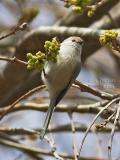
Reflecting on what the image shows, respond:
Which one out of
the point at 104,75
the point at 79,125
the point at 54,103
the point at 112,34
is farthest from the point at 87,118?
the point at 112,34

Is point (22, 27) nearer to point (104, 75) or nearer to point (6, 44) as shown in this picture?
point (6, 44)

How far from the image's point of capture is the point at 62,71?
196 centimetres

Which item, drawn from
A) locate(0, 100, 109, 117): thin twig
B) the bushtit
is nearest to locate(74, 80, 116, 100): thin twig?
the bushtit

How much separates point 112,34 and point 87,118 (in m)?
2.27

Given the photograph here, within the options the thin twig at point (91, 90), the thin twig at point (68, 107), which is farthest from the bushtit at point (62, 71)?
the thin twig at point (68, 107)

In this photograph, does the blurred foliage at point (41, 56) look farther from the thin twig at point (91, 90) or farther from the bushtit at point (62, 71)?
the thin twig at point (91, 90)

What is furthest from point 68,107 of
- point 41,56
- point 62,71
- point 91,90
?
point 41,56

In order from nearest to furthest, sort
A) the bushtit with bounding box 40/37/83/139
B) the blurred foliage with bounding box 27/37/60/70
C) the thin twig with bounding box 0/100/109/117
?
the blurred foliage with bounding box 27/37/60/70
the bushtit with bounding box 40/37/83/139
the thin twig with bounding box 0/100/109/117

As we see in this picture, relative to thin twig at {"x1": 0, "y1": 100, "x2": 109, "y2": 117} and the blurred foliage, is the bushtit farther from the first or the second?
thin twig at {"x1": 0, "y1": 100, "x2": 109, "y2": 117}

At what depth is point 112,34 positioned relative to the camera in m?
1.75

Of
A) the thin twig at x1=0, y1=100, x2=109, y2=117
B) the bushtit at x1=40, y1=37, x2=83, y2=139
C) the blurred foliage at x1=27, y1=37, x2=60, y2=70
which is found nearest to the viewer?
the blurred foliage at x1=27, y1=37, x2=60, y2=70

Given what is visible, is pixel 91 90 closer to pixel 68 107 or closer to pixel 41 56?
pixel 41 56

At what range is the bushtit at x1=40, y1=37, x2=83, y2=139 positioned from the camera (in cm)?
195

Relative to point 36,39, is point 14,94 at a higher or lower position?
lower
